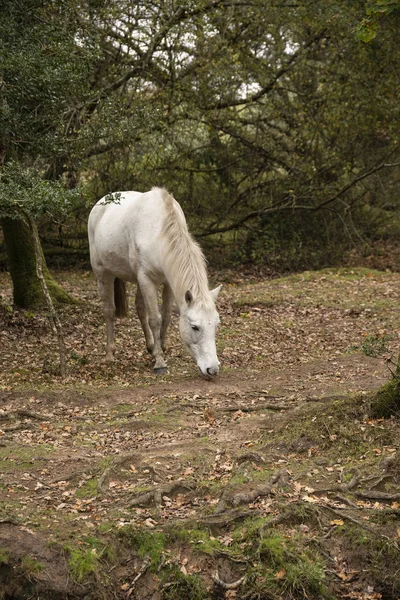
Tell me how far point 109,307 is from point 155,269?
1457mm

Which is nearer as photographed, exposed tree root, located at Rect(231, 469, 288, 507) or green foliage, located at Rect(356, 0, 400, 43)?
exposed tree root, located at Rect(231, 469, 288, 507)

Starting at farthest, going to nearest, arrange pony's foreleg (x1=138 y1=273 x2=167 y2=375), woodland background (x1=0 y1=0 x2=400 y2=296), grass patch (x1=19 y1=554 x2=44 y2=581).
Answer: woodland background (x1=0 y1=0 x2=400 y2=296) → pony's foreleg (x1=138 y1=273 x2=167 y2=375) → grass patch (x1=19 y1=554 x2=44 y2=581)

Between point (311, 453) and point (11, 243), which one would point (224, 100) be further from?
point (311, 453)

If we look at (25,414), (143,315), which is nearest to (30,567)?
(25,414)

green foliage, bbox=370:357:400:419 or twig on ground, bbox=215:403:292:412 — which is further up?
green foliage, bbox=370:357:400:419

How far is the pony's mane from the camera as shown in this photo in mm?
8539

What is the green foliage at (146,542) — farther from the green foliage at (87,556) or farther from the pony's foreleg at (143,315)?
the pony's foreleg at (143,315)

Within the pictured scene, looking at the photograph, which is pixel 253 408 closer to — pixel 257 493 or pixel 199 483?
pixel 199 483

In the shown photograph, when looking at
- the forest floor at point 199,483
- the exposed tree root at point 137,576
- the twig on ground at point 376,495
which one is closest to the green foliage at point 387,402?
the forest floor at point 199,483

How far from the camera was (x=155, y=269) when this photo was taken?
30.2 ft

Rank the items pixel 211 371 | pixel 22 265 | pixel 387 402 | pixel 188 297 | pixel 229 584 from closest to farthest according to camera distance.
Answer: pixel 229 584
pixel 387 402
pixel 211 371
pixel 188 297
pixel 22 265

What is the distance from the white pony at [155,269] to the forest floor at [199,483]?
0.49 metres

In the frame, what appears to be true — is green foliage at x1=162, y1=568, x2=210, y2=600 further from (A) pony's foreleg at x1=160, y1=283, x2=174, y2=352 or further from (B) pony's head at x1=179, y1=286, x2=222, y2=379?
(A) pony's foreleg at x1=160, y1=283, x2=174, y2=352

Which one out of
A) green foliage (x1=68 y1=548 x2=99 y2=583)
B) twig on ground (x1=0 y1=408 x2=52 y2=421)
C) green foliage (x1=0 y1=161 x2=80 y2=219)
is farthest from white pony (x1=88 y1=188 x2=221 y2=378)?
green foliage (x1=68 y1=548 x2=99 y2=583)
